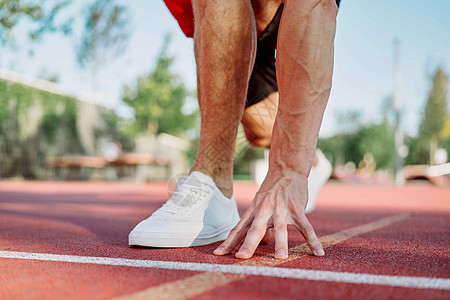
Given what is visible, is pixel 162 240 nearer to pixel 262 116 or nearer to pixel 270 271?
pixel 270 271

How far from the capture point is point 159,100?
66.4ft

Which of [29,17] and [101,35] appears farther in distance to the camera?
[101,35]

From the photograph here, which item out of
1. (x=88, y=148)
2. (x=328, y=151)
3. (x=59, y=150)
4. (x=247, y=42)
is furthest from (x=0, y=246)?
(x=328, y=151)

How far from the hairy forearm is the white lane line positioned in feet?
1.19

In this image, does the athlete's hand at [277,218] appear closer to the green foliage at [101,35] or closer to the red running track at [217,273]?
the red running track at [217,273]

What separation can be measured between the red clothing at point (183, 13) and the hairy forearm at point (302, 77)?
27.2 inches

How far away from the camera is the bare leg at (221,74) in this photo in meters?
1.46

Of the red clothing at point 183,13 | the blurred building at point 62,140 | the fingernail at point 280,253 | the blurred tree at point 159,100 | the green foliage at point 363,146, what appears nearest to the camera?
the fingernail at point 280,253

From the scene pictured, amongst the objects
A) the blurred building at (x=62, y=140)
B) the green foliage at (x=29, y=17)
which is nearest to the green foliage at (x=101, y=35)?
the blurred building at (x=62, y=140)

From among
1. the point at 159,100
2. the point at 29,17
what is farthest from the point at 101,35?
the point at 29,17

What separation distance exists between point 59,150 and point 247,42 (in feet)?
64.5

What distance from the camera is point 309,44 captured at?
1.23 meters

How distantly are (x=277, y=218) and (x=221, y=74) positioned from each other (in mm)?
555

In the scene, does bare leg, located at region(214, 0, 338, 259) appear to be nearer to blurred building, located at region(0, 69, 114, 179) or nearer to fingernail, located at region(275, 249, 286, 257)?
fingernail, located at region(275, 249, 286, 257)
